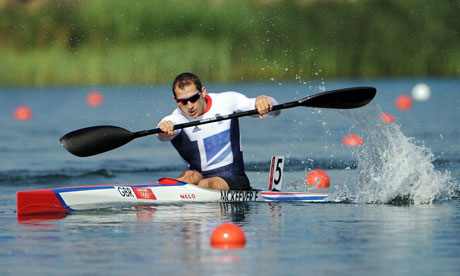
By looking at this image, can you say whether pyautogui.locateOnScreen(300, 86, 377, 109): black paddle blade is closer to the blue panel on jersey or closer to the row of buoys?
the blue panel on jersey

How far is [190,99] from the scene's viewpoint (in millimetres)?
10867

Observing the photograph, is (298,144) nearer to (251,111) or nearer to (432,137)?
(432,137)

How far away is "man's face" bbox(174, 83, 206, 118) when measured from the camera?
1084cm

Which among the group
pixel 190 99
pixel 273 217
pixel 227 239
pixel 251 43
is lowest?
pixel 227 239

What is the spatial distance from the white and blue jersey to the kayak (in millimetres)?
364

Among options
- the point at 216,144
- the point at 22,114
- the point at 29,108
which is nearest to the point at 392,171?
the point at 216,144

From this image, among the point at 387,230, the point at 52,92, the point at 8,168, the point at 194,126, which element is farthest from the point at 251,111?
the point at 52,92

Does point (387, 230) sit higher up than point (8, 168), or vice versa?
point (8, 168)

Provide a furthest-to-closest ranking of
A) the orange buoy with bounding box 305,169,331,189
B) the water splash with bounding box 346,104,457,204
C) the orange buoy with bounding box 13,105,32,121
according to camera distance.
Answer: the orange buoy with bounding box 13,105,32,121, the orange buoy with bounding box 305,169,331,189, the water splash with bounding box 346,104,457,204

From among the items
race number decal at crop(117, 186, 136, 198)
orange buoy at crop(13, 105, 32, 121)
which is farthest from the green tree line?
race number decal at crop(117, 186, 136, 198)

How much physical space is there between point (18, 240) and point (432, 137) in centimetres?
1228

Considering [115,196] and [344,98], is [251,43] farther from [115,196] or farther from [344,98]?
[115,196]

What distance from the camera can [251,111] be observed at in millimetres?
10758

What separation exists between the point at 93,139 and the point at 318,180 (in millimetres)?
3611
